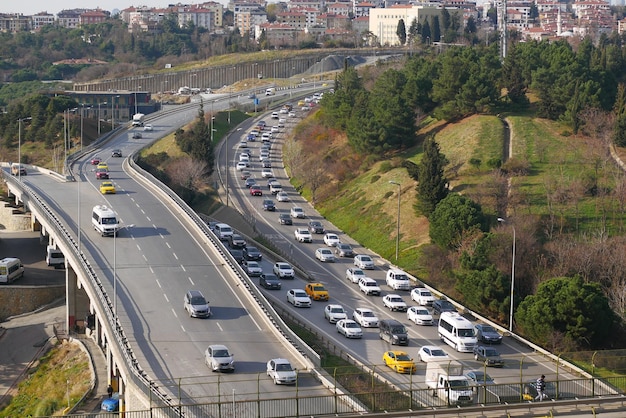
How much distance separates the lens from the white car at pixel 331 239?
69.0m

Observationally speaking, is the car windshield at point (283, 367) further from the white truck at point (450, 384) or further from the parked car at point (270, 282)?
the parked car at point (270, 282)

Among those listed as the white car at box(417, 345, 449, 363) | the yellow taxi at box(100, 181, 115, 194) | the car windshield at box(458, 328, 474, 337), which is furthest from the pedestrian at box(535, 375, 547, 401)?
the yellow taxi at box(100, 181, 115, 194)

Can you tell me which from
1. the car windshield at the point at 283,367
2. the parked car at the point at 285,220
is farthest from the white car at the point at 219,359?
the parked car at the point at 285,220

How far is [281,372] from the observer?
127ft

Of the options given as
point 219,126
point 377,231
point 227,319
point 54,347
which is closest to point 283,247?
point 377,231

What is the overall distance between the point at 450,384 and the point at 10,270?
126 feet

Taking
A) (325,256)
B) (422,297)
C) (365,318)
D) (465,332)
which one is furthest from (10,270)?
(465,332)

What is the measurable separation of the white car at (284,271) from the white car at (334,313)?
326 inches

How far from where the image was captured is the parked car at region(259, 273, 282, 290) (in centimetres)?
5759

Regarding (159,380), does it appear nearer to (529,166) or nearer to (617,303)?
(617,303)

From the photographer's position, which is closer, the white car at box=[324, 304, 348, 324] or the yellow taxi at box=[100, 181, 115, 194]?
the white car at box=[324, 304, 348, 324]

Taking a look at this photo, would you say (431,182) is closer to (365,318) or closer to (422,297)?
(422,297)

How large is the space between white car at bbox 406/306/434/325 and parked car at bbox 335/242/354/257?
15.1 m

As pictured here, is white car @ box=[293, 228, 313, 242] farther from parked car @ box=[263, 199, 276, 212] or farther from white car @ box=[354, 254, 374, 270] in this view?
parked car @ box=[263, 199, 276, 212]
